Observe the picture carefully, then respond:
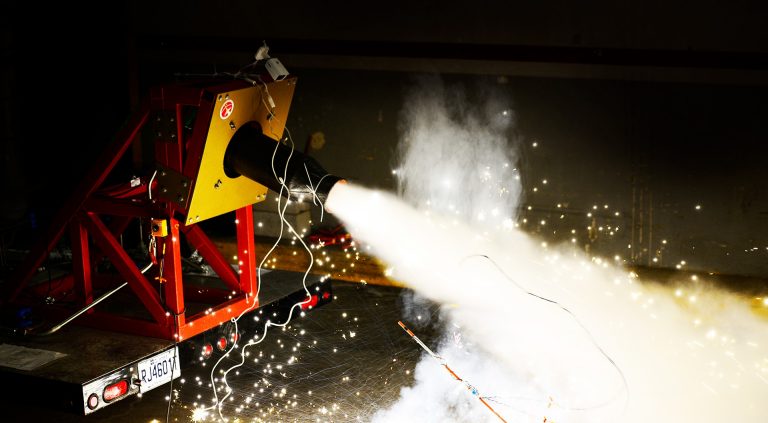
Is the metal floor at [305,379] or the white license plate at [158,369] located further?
the metal floor at [305,379]

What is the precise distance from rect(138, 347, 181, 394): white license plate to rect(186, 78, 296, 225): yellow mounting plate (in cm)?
95

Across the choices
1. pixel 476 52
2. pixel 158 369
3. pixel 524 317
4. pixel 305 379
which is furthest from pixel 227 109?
pixel 476 52

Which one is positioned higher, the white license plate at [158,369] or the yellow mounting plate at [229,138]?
the yellow mounting plate at [229,138]

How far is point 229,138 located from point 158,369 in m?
1.65

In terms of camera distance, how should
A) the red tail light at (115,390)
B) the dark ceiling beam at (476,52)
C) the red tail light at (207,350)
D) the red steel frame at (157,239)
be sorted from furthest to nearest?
the dark ceiling beam at (476,52)
the red tail light at (207,350)
the red steel frame at (157,239)
the red tail light at (115,390)

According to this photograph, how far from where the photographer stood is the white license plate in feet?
17.7

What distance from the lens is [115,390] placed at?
5.25m

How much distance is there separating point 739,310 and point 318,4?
5.38 metres

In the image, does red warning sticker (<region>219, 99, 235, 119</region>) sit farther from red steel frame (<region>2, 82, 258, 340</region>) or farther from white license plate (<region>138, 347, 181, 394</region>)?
white license plate (<region>138, 347, 181, 394</region>)

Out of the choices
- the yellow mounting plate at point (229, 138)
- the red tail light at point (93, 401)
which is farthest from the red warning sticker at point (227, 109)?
the red tail light at point (93, 401)

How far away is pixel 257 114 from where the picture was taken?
567cm

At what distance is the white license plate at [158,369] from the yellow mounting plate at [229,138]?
95cm

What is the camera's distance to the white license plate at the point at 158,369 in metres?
5.41

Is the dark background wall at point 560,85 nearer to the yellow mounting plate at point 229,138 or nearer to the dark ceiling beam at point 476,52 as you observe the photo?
the dark ceiling beam at point 476,52
